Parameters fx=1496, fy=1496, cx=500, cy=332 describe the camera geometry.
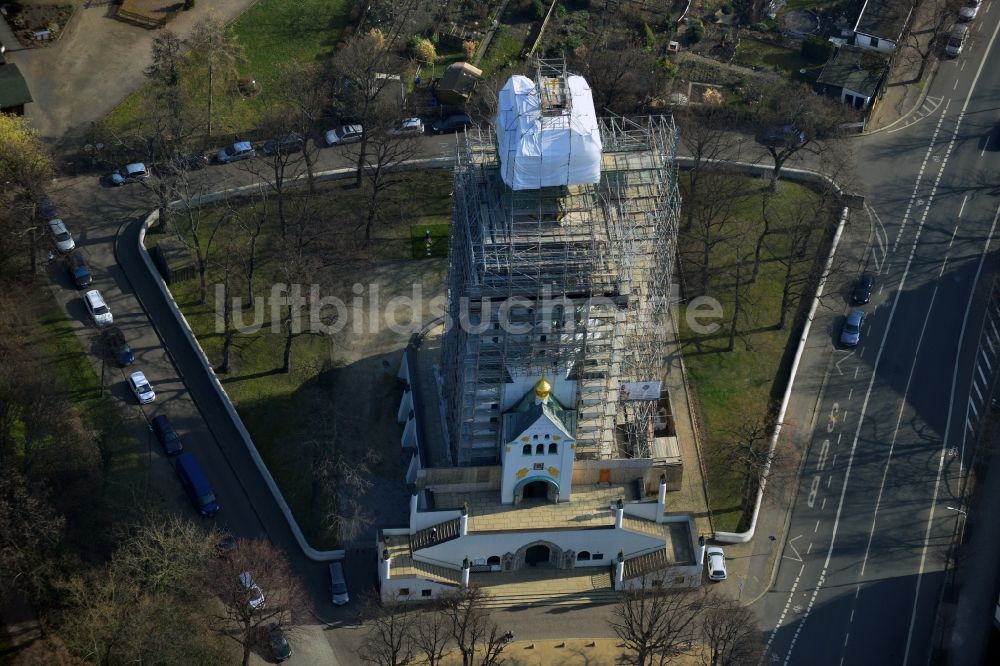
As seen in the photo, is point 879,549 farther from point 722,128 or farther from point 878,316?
point 722,128

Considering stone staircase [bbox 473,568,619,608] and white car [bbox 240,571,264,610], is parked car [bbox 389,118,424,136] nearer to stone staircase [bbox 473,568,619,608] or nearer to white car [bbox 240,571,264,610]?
stone staircase [bbox 473,568,619,608]

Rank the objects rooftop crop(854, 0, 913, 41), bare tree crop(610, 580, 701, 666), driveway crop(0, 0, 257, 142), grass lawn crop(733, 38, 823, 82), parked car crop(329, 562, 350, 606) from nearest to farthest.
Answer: bare tree crop(610, 580, 701, 666)
parked car crop(329, 562, 350, 606)
driveway crop(0, 0, 257, 142)
grass lawn crop(733, 38, 823, 82)
rooftop crop(854, 0, 913, 41)

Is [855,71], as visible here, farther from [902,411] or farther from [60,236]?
[60,236]

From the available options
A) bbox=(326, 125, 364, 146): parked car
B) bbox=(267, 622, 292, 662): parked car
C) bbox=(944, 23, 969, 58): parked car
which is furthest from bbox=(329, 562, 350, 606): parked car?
bbox=(944, 23, 969, 58): parked car

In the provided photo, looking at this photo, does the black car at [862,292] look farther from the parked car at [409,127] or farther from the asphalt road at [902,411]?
the parked car at [409,127]

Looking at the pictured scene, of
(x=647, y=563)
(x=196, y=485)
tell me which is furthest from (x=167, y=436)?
(x=647, y=563)

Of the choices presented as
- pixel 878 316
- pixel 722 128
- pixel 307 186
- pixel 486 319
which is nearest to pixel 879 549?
pixel 878 316

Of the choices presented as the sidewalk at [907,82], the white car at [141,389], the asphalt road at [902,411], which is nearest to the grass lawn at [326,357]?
the white car at [141,389]

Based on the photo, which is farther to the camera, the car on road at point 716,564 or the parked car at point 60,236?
the parked car at point 60,236
